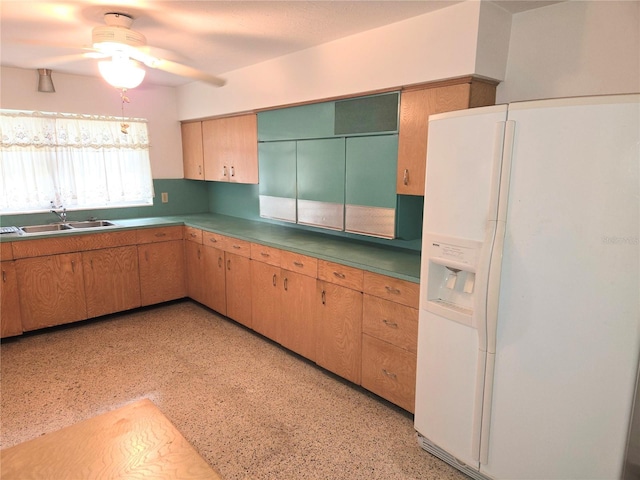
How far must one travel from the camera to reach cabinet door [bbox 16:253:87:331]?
350 centimetres

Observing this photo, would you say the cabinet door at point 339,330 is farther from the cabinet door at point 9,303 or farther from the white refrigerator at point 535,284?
the cabinet door at point 9,303

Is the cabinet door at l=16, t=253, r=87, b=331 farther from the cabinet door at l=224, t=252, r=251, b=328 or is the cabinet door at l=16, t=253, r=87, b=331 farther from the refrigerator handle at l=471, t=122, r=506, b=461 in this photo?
the refrigerator handle at l=471, t=122, r=506, b=461

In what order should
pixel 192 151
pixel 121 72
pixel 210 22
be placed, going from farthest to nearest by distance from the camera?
pixel 192 151
pixel 210 22
pixel 121 72

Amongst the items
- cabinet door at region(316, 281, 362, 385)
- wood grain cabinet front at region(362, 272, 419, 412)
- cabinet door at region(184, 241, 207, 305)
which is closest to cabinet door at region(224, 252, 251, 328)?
cabinet door at region(184, 241, 207, 305)

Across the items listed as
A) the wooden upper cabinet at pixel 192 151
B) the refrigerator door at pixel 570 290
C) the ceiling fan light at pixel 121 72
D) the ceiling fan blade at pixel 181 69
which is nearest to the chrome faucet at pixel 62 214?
the wooden upper cabinet at pixel 192 151

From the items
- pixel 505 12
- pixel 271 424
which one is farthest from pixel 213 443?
pixel 505 12

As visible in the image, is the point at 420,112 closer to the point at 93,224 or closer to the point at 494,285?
the point at 494,285

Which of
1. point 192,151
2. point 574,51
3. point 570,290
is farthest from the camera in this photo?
point 192,151

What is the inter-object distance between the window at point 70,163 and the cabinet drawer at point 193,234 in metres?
0.81

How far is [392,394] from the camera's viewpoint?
8.19ft

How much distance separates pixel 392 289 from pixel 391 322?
8.3 inches

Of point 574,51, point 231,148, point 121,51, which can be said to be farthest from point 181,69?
point 574,51

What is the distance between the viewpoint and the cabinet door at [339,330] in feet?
8.76

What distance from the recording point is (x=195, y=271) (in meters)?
4.32
